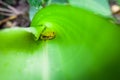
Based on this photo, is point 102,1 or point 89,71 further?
point 102,1

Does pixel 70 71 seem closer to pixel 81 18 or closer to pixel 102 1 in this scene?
pixel 81 18

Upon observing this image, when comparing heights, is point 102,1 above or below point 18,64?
above

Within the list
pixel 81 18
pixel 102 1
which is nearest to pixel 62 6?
pixel 81 18

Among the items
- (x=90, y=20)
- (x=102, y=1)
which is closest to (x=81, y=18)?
(x=90, y=20)

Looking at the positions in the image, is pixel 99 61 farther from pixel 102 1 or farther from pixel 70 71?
pixel 102 1

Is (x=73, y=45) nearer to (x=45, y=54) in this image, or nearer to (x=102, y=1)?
(x=45, y=54)

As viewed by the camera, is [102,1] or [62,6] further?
[102,1]

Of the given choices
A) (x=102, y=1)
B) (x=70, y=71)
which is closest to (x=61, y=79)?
(x=70, y=71)
